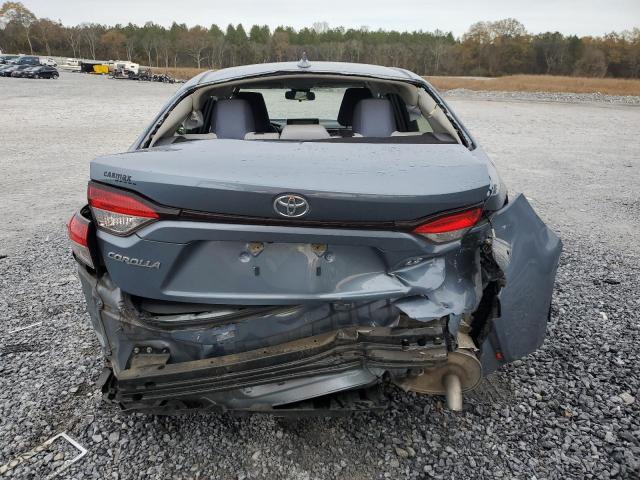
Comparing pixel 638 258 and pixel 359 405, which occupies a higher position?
pixel 359 405

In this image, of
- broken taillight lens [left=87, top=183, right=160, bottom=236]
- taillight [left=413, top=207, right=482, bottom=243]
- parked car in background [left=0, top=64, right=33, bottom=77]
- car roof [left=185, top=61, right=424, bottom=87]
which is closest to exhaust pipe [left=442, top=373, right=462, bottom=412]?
taillight [left=413, top=207, right=482, bottom=243]

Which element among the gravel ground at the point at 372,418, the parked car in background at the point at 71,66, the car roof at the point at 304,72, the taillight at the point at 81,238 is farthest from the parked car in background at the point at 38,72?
the taillight at the point at 81,238

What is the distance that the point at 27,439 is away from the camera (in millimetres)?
2314

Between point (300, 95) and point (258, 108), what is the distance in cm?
40

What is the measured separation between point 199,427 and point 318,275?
3.86 ft

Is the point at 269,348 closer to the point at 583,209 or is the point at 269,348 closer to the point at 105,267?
the point at 105,267

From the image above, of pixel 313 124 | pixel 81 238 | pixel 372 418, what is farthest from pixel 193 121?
pixel 372 418

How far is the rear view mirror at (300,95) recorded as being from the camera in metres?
3.94

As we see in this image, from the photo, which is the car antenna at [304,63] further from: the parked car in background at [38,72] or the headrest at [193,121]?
the parked car in background at [38,72]

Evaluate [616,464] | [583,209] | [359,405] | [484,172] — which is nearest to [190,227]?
[359,405]

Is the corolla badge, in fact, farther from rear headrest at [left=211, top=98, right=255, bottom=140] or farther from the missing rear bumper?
rear headrest at [left=211, top=98, right=255, bottom=140]

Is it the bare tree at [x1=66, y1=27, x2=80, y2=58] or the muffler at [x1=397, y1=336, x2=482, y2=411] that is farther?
the bare tree at [x1=66, y1=27, x2=80, y2=58]

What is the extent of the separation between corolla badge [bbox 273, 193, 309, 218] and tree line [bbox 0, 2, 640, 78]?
8139 cm

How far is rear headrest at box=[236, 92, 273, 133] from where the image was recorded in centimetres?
368
